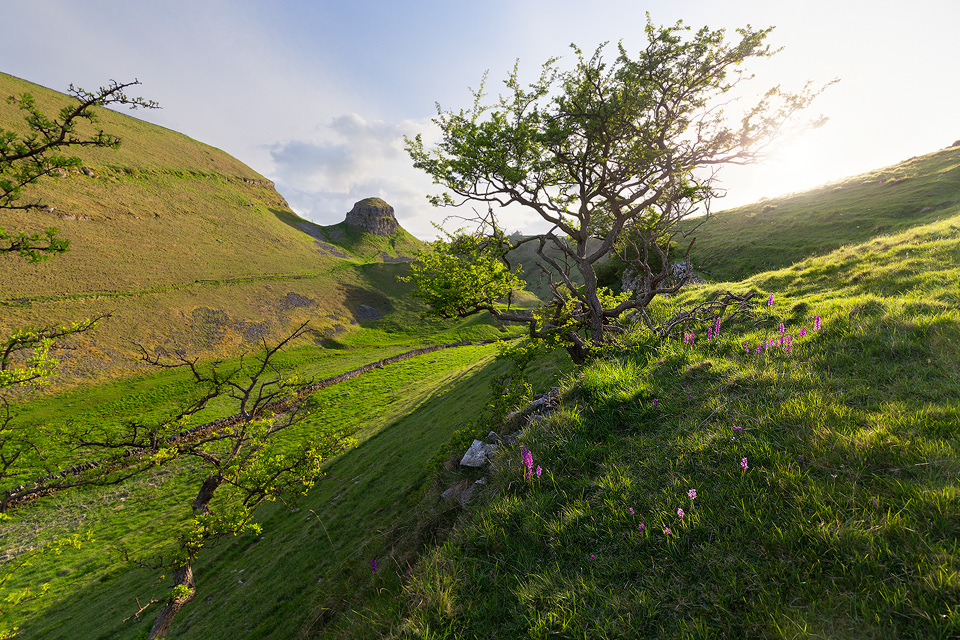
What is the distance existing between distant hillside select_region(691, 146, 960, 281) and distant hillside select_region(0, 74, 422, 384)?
196ft

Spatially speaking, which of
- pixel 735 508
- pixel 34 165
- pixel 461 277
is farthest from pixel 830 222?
pixel 34 165

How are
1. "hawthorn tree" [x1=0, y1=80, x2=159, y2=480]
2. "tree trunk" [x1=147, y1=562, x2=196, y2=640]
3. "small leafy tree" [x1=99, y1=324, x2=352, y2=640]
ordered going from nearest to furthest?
"hawthorn tree" [x1=0, y1=80, x2=159, y2=480] → "tree trunk" [x1=147, y1=562, x2=196, y2=640] → "small leafy tree" [x1=99, y1=324, x2=352, y2=640]

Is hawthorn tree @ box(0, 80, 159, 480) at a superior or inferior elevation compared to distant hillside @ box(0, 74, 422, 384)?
inferior

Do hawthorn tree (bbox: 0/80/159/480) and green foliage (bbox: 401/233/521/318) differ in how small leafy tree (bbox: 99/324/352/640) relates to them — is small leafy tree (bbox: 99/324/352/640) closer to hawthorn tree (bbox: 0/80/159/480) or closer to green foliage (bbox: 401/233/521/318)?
hawthorn tree (bbox: 0/80/159/480)

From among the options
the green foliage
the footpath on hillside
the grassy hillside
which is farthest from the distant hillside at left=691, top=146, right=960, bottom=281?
the footpath on hillside

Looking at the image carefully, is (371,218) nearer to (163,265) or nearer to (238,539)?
(163,265)

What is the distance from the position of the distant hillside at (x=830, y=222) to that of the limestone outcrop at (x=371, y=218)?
148354 millimetres

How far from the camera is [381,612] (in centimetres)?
434

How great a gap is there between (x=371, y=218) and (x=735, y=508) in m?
184

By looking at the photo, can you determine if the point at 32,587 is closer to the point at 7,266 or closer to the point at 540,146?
the point at 540,146

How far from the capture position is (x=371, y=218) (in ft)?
553

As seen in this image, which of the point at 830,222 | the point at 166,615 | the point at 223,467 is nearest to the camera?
the point at 166,615

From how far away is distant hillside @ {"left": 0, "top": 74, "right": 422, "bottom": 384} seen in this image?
5247 centimetres

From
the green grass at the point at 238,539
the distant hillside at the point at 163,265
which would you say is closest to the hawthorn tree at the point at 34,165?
the green grass at the point at 238,539
